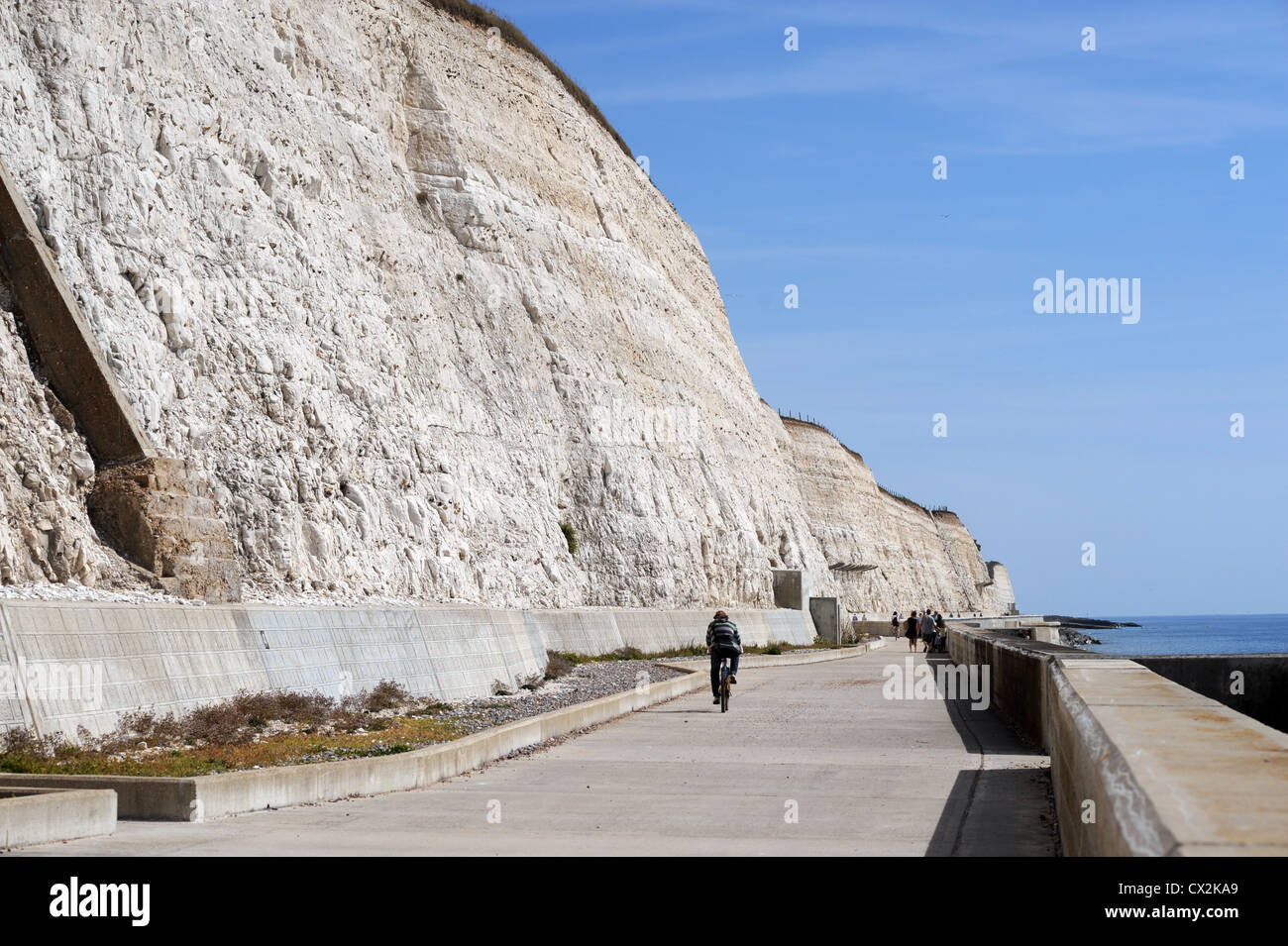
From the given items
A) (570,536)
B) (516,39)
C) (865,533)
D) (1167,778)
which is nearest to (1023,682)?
(1167,778)

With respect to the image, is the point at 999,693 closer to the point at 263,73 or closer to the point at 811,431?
the point at 263,73

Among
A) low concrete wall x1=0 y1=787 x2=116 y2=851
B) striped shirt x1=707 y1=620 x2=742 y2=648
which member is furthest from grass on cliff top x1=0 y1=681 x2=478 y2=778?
striped shirt x1=707 y1=620 x2=742 y2=648

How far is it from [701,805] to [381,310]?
2640cm

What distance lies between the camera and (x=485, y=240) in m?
43.9

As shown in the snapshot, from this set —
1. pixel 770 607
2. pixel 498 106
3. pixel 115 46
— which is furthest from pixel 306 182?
pixel 770 607

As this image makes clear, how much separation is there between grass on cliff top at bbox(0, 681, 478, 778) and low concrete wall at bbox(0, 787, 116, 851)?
129 cm

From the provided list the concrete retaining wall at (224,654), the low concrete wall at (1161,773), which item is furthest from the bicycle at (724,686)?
the low concrete wall at (1161,773)

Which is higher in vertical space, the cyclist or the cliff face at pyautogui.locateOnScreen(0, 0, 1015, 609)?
the cliff face at pyautogui.locateOnScreen(0, 0, 1015, 609)

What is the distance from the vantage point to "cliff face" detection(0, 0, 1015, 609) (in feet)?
81.4

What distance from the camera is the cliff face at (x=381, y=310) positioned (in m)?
24.8

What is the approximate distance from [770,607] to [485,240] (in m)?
20.0

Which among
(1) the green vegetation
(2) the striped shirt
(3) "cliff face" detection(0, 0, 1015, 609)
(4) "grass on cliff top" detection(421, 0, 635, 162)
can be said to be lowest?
(2) the striped shirt

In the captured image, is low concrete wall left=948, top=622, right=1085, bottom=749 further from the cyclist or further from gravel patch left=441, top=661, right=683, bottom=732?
gravel patch left=441, top=661, right=683, bottom=732

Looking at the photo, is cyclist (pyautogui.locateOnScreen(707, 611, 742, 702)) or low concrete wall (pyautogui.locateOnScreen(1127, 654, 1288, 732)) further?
cyclist (pyautogui.locateOnScreen(707, 611, 742, 702))
